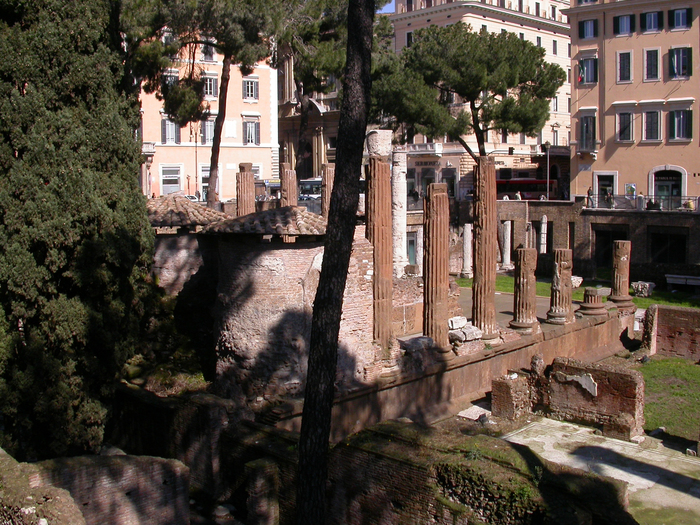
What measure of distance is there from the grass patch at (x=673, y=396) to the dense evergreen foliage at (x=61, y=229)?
821 centimetres

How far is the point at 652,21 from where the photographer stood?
29.2 m

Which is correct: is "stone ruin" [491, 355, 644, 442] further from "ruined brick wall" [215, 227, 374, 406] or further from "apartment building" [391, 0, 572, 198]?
"apartment building" [391, 0, 572, 198]

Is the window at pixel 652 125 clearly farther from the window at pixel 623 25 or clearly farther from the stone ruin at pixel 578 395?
the stone ruin at pixel 578 395

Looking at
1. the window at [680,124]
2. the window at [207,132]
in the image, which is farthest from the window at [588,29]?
the window at [207,132]

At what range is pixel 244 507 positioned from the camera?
827cm

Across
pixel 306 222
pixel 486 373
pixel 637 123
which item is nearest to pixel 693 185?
pixel 637 123

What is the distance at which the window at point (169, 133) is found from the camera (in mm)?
32375

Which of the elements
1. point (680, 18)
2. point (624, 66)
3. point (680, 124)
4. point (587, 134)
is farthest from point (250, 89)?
point (680, 124)

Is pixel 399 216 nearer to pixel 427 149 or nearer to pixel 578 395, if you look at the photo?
pixel 578 395

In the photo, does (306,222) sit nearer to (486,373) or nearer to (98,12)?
(98,12)

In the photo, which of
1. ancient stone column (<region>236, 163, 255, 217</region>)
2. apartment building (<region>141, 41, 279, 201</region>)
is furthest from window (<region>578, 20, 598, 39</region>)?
ancient stone column (<region>236, 163, 255, 217</region>)

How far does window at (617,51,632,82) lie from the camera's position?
97.6 ft


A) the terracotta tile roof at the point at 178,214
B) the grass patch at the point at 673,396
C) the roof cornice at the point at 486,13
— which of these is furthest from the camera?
the roof cornice at the point at 486,13

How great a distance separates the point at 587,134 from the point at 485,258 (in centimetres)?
2014
